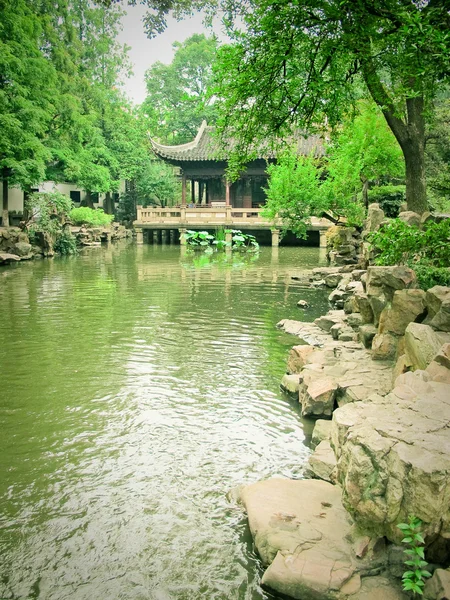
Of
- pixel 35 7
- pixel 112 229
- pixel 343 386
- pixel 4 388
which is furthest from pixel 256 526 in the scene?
pixel 112 229

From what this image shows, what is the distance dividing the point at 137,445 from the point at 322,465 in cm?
187

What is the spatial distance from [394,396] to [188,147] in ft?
106

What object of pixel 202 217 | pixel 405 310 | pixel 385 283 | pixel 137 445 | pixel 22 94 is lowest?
pixel 137 445

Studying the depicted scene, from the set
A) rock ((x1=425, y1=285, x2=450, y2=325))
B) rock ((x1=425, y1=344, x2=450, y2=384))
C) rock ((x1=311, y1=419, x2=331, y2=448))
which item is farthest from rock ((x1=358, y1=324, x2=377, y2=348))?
rock ((x1=425, y1=344, x2=450, y2=384))

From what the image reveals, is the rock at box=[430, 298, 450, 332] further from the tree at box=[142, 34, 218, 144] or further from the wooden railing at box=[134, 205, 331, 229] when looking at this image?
the tree at box=[142, 34, 218, 144]

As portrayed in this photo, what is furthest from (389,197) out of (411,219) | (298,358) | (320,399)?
Answer: (320,399)

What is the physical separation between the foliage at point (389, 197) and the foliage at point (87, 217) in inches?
643

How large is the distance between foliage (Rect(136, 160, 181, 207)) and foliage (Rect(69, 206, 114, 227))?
8274 millimetres

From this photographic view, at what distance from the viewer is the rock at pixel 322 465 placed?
4.53m

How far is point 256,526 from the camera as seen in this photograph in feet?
12.4

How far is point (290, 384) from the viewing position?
22.2ft

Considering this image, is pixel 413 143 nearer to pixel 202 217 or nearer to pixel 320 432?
pixel 320 432

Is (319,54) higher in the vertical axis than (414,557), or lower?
higher

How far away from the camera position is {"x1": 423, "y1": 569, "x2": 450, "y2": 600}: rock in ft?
9.11
